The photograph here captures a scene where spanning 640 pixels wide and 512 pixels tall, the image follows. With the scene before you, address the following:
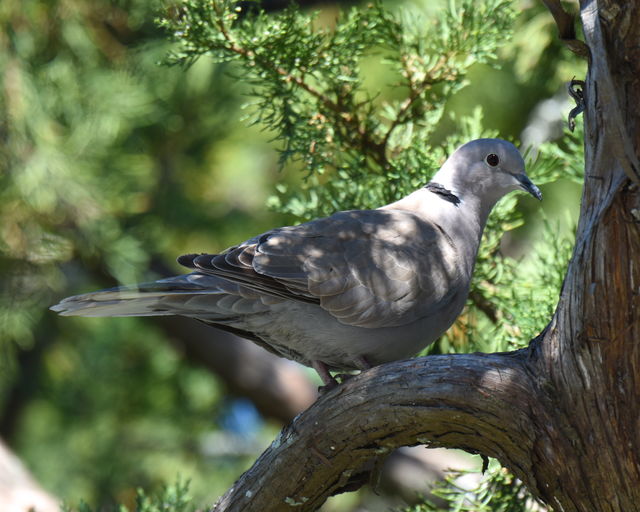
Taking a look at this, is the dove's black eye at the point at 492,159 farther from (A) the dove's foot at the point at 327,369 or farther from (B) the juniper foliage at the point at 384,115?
(A) the dove's foot at the point at 327,369

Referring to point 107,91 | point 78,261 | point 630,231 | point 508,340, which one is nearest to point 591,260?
point 630,231

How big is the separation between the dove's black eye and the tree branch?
0.82 metres

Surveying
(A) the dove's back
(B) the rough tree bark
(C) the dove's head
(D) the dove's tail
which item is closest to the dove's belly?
(A) the dove's back

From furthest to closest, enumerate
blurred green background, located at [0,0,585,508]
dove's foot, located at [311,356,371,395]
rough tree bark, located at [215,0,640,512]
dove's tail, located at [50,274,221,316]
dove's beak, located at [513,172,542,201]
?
blurred green background, located at [0,0,585,508]
dove's beak, located at [513,172,542,201]
dove's foot, located at [311,356,371,395]
dove's tail, located at [50,274,221,316]
rough tree bark, located at [215,0,640,512]

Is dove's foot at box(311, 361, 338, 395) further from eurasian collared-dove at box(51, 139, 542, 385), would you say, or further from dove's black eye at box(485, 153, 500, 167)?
dove's black eye at box(485, 153, 500, 167)

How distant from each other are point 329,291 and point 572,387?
0.69 meters

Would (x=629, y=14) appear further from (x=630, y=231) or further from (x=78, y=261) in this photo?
(x=78, y=261)

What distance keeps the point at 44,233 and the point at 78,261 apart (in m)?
0.35

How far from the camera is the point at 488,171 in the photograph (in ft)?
8.29

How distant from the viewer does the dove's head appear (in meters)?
2.51

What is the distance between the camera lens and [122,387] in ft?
17.5

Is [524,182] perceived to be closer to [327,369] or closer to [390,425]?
[327,369]

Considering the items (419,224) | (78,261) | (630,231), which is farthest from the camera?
(78,261)

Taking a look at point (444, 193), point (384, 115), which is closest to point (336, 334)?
point (444, 193)
